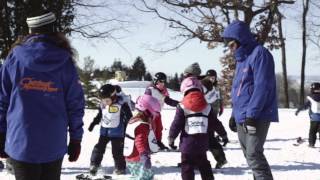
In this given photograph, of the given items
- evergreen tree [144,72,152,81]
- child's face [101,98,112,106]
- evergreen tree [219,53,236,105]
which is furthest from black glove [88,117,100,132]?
evergreen tree [144,72,152,81]

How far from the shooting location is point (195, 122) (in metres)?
5.69

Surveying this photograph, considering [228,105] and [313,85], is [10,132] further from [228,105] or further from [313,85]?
[228,105]

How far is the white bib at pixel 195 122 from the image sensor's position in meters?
5.69

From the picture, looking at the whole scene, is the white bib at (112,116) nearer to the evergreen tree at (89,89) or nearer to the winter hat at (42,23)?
the winter hat at (42,23)

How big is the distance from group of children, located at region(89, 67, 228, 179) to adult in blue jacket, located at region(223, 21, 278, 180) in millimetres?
492

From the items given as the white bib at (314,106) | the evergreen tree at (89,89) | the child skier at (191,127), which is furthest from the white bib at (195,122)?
the evergreen tree at (89,89)

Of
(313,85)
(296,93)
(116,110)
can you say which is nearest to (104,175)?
(116,110)

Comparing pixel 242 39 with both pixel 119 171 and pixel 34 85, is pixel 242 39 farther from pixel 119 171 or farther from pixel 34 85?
pixel 119 171

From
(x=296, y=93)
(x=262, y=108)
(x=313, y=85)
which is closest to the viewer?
(x=262, y=108)

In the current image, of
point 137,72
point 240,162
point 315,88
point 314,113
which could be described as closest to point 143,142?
point 240,162

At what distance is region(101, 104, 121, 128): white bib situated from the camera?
783cm

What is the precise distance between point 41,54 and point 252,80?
2540 millimetres

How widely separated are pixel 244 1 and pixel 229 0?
0.62 metres

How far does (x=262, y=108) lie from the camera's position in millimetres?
5062
